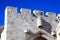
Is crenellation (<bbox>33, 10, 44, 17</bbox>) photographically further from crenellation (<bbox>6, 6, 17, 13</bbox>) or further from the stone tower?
crenellation (<bbox>6, 6, 17, 13</bbox>)

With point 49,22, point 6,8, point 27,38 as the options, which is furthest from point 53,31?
point 6,8

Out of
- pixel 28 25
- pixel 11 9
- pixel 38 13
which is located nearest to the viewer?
pixel 11 9

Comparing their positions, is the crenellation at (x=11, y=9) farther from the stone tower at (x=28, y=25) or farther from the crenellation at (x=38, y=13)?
the crenellation at (x=38, y=13)

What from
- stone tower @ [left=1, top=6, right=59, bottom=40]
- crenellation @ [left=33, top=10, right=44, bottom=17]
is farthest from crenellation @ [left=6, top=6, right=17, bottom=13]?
crenellation @ [left=33, top=10, right=44, bottom=17]

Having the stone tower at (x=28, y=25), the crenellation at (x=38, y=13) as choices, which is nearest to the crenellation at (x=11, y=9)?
the stone tower at (x=28, y=25)

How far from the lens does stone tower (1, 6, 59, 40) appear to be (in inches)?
875

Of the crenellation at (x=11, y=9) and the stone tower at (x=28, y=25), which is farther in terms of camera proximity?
the crenellation at (x=11, y=9)

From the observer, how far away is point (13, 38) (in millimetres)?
22094

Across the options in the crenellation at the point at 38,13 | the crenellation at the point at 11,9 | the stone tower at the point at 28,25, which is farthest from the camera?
the crenellation at the point at 38,13

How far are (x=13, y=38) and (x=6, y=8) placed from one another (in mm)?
2663

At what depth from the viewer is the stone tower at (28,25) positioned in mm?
22219

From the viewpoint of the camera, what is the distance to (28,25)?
22828 millimetres

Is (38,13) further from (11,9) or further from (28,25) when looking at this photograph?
(11,9)

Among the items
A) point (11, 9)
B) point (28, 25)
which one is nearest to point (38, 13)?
point (28, 25)
